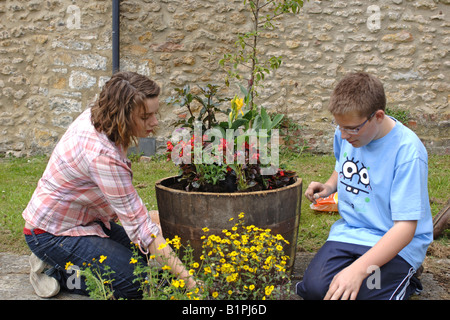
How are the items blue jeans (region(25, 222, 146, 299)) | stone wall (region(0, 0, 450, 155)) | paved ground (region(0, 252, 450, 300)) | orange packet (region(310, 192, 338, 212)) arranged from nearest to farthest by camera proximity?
blue jeans (region(25, 222, 146, 299))
paved ground (region(0, 252, 450, 300))
orange packet (region(310, 192, 338, 212))
stone wall (region(0, 0, 450, 155))

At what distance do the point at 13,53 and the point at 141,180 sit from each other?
269cm

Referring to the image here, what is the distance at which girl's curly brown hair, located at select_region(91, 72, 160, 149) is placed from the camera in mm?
2096

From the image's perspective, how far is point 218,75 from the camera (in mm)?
6160

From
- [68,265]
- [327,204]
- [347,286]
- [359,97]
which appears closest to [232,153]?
[359,97]

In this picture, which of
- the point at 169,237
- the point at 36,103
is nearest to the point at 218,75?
the point at 36,103

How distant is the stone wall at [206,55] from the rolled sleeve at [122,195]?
4.15 metres

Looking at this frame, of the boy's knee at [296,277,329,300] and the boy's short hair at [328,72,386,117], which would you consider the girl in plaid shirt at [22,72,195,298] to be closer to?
the boy's knee at [296,277,329,300]

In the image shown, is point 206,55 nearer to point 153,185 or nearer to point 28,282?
point 153,185

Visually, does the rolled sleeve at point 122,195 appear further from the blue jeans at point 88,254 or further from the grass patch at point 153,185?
the grass patch at point 153,185

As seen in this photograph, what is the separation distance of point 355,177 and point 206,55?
13.8 ft

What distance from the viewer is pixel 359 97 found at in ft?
6.56

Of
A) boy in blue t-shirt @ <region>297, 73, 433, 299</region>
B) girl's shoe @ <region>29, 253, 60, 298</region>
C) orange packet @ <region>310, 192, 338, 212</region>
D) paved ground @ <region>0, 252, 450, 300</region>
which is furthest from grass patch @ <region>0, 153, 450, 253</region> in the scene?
girl's shoe @ <region>29, 253, 60, 298</region>

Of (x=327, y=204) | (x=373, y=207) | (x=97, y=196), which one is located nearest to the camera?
(x=373, y=207)

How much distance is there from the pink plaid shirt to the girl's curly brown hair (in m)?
0.05
